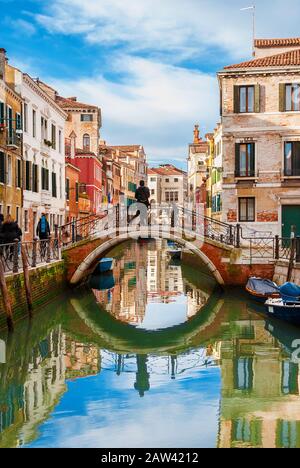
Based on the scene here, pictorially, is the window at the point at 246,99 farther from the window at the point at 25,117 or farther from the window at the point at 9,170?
the window at the point at 9,170

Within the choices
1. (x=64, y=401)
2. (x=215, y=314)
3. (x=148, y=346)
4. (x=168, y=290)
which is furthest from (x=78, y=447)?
(x=168, y=290)

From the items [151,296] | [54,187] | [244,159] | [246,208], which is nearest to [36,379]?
[151,296]

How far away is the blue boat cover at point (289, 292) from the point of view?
13987 mm

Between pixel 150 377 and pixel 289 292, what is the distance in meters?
4.99

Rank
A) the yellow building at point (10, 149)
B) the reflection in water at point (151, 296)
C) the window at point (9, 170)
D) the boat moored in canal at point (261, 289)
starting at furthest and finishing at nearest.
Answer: the window at point (9, 170) < the yellow building at point (10, 149) < the reflection in water at point (151, 296) < the boat moored in canal at point (261, 289)

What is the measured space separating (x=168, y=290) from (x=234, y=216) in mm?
3879

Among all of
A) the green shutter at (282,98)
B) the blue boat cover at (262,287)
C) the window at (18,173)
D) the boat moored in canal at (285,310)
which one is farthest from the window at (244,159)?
the boat moored in canal at (285,310)

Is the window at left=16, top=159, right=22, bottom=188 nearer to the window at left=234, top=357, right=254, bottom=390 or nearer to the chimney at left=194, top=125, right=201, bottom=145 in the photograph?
the window at left=234, top=357, right=254, bottom=390

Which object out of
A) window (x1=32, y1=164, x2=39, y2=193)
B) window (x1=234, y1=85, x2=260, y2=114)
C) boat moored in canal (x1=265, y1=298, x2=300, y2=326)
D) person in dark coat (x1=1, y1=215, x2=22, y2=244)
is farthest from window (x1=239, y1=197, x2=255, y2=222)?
person in dark coat (x1=1, y1=215, x2=22, y2=244)

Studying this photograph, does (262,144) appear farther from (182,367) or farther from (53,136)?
(182,367)

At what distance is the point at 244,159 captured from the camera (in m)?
23.4

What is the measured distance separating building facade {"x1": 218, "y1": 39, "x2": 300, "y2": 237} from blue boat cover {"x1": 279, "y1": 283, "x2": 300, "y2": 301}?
904 centimetres

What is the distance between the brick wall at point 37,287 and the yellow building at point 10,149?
3.09 meters

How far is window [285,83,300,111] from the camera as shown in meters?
23.1
